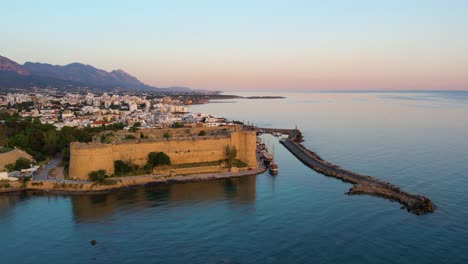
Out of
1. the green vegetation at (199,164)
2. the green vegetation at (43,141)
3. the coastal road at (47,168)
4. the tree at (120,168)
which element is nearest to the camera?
the coastal road at (47,168)

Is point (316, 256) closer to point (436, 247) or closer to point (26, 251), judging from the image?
point (436, 247)

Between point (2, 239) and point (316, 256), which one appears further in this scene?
point (2, 239)

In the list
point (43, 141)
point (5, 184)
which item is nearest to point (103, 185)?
point (5, 184)

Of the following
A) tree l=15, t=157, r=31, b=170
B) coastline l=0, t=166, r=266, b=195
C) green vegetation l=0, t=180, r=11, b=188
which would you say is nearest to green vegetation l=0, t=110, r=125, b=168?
tree l=15, t=157, r=31, b=170

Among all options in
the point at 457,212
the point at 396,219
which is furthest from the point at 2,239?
the point at 457,212

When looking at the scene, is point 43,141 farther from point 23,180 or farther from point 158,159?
point 158,159

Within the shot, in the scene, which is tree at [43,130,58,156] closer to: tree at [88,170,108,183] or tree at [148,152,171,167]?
tree at [88,170,108,183]

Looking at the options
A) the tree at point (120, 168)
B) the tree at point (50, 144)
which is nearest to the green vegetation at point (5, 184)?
the tree at point (120, 168)

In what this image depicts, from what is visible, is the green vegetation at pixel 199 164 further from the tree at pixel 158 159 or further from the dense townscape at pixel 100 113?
the dense townscape at pixel 100 113
